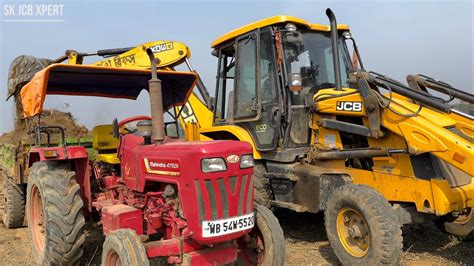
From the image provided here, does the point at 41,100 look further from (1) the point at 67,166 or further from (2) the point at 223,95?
(2) the point at 223,95

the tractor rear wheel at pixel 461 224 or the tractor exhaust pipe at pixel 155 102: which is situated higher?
the tractor exhaust pipe at pixel 155 102

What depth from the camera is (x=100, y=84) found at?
5461mm

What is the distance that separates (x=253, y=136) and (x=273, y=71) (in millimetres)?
928

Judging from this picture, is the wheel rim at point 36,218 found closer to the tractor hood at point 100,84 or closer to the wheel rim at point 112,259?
the tractor hood at point 100,84

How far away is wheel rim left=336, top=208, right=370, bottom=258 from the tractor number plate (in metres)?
1.34

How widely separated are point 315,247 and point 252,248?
1686 mm

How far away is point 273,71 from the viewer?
18.0 feet

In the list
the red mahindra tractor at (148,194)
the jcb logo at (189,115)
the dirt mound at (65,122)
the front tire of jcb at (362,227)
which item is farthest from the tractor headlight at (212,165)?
the dirt mound at (65,122)

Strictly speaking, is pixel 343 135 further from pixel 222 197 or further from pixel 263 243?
pixel 222 197

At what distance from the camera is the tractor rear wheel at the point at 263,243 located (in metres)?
3.66

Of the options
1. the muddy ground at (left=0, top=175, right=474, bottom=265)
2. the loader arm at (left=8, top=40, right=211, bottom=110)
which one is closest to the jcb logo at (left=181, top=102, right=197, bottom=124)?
the loader arm at (left=8, top=40, right=211, bottom=110)

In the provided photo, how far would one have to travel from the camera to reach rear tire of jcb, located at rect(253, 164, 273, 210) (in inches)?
219

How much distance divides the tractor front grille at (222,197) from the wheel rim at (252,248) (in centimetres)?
44

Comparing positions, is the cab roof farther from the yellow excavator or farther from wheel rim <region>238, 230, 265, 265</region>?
wheel rim <region>238, 230, 265, 265</region>
